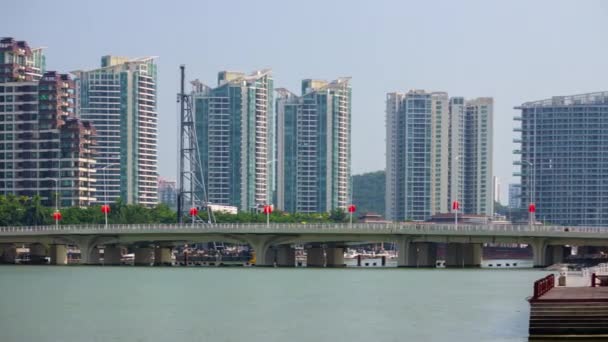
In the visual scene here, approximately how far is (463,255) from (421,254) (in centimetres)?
475

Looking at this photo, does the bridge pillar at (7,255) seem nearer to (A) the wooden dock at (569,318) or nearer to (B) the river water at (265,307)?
(B) the river water at (265,307)

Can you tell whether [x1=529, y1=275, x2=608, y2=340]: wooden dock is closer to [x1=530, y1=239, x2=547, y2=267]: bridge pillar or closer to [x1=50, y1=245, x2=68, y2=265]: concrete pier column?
[x1=530, y1=239, x2=547, y2=267]: bridge pillar

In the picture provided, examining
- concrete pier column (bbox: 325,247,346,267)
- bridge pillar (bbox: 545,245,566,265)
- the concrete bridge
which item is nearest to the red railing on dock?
the concrete bridge

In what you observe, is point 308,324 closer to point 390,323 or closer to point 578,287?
point 390,323

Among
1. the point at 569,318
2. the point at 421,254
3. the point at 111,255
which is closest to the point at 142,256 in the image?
the point at 111,255

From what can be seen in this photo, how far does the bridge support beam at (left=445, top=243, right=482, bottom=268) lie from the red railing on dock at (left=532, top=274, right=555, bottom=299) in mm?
87955

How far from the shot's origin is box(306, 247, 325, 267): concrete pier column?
17850 centimetres

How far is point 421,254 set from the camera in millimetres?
166625

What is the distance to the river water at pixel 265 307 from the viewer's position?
2869 inches

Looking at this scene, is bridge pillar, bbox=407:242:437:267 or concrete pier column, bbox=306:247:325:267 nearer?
bridge pillar, bbox=407:242:437:267

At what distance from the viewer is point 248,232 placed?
Result: 163750 millimetres

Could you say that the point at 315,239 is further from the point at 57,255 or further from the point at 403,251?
the point at 57,255

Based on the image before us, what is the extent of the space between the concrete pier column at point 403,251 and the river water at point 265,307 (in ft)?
58.2

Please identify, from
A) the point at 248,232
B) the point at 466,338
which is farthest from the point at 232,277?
the point at 466,338
